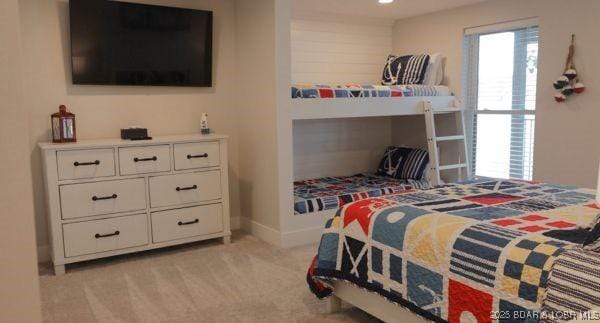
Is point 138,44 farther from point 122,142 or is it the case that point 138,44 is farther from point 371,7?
point 371,7

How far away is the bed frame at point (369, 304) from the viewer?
2.06 meters

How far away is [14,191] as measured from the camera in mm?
1659

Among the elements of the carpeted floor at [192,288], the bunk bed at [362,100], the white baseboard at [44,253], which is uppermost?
the bunk bed at [362,100]

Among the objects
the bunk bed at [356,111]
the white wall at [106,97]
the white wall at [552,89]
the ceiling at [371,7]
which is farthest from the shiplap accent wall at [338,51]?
the white wall at [552,89]

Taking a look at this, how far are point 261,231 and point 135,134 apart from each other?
1.25m

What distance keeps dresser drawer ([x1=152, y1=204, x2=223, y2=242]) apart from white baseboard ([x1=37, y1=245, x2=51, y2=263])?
2.54ft

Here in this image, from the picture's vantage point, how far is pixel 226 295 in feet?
9.21

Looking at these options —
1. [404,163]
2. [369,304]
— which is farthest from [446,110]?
[369,304]

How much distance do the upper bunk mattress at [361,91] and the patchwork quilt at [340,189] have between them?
0.81 m

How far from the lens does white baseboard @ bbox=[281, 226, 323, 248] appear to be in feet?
12.1

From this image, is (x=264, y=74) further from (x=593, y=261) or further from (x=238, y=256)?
(x=593, y=261)

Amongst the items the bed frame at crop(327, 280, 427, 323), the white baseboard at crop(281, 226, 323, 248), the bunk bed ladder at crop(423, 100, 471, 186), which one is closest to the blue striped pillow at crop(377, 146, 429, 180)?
the bunk bed ladder at crop(423, 100, 471, 186)

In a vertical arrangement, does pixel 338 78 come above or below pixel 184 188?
above

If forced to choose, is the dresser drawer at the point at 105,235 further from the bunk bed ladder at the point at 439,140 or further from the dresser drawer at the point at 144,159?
the bunk bed ladder at the point at 439,140
